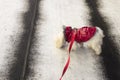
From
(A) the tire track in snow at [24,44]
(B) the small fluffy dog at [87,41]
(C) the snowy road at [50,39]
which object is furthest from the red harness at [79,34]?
(A) the tire track in snow at [24,44]

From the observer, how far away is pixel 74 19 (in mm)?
4938

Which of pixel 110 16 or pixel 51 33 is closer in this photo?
pixel 51 33

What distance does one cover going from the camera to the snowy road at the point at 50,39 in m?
3.65

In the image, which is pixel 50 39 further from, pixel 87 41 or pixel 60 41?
pixel 87 41

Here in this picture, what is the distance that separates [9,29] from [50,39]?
84 centimetres

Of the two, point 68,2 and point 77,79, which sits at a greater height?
point 68,2

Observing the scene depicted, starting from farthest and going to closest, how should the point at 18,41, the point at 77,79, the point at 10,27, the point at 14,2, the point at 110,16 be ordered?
the point at 14,2 < the point at 110,16 < the point at 10,27 < the point at 18,41 < the point at 77,79

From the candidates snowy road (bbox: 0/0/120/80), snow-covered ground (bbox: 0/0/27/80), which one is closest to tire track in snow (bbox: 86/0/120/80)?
snowy road (bbox: 0/0/120/80)

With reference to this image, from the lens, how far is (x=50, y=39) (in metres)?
4.34

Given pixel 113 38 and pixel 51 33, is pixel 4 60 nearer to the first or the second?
pixel 51 33

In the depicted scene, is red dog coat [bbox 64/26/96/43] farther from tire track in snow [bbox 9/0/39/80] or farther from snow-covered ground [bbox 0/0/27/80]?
snow-covered ground [bbox 0/0/27/80]

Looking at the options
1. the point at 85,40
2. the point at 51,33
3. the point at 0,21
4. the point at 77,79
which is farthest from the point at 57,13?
the point at 77,79

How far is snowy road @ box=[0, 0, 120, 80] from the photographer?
3652mm

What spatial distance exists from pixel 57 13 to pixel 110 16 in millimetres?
1076
